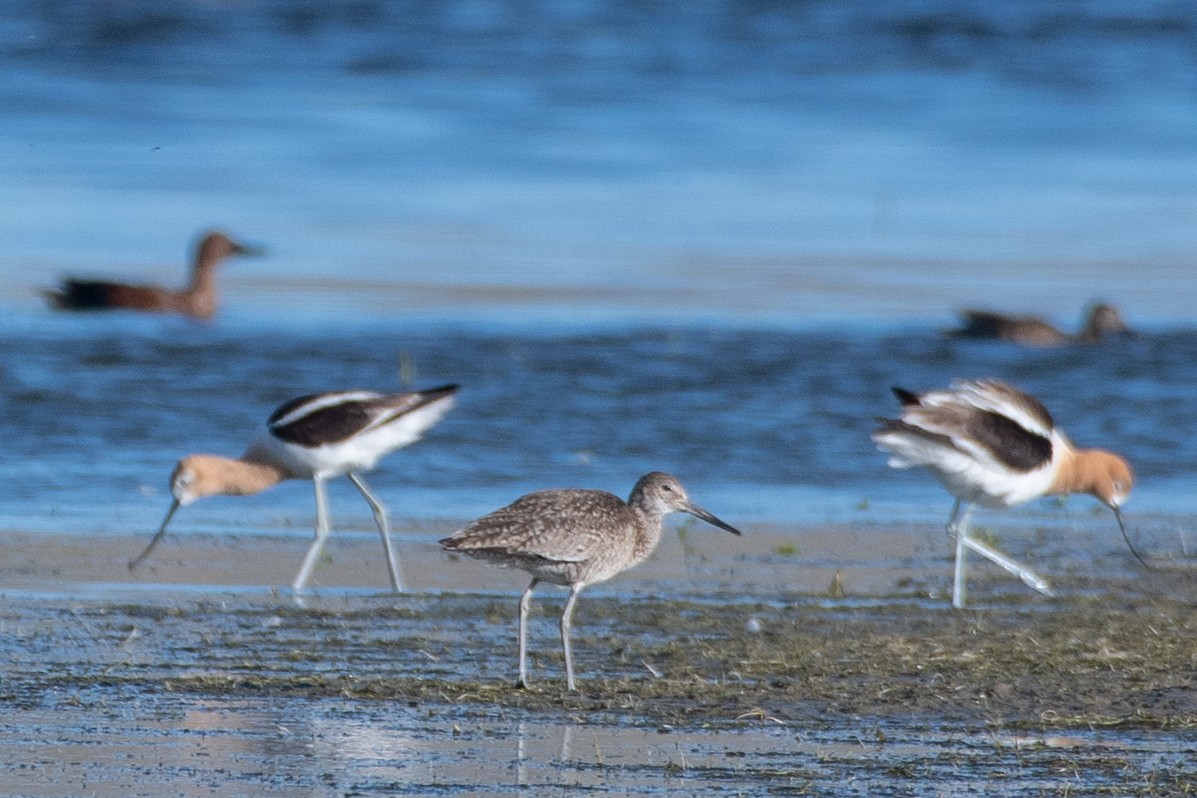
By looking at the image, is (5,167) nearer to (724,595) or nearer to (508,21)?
(508,21)

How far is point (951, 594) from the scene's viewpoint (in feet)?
30.7

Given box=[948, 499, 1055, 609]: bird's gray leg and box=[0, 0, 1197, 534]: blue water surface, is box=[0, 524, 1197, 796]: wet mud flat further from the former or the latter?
box=[0, 0, 1197, 534]: blue water surface

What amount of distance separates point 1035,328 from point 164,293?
23.3 ft

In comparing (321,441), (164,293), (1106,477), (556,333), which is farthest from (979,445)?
(164,293)

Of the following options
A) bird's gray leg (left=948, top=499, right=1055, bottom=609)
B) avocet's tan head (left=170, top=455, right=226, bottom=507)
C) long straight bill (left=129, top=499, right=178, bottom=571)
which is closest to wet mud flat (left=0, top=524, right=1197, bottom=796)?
bird's gray leg (left=948, top=499, right=1055, bottom=609)

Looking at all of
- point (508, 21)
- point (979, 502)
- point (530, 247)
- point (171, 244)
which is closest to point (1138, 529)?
point (979, 502)

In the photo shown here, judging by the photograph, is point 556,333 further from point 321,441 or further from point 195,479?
point 195,479

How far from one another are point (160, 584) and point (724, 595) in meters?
2.35

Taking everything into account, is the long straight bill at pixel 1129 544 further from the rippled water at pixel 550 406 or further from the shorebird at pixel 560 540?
the shorebird at pixel 560 540

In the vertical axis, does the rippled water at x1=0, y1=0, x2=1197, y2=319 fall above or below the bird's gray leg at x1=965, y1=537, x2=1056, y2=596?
below

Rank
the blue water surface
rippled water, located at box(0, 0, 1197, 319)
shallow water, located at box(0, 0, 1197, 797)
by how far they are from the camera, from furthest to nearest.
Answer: rippled water, located at box(0, 0, 1197, 319) → the blue water surface → shallow water, located at box(0, 0, 1197, 797)

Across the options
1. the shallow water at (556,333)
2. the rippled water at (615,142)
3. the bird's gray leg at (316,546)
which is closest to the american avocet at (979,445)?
the shallow water at (556,333)

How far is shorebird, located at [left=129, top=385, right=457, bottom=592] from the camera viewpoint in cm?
1058

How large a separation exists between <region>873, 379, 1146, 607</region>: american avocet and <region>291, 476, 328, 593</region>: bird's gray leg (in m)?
2.53
